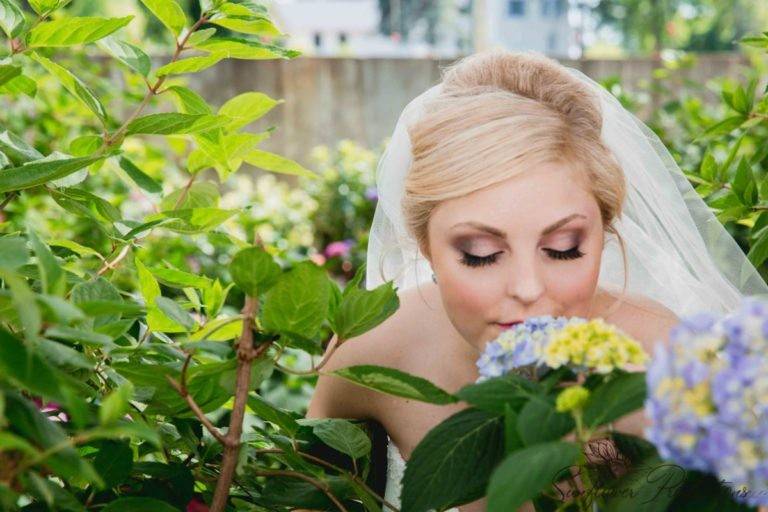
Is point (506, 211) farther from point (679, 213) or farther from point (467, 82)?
point (679, 213)

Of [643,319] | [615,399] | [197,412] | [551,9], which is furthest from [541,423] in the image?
[551,9]

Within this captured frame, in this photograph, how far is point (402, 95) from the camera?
842 cm

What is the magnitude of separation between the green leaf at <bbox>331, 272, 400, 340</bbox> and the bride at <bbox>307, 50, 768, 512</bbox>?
15.8 inches

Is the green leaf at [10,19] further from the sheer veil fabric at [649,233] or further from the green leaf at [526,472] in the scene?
the green leaf at [526,472]

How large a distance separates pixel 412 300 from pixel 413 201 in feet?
1.14

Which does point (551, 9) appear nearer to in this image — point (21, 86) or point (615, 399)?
point (21, 86)

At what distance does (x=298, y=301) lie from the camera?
81 centimetres

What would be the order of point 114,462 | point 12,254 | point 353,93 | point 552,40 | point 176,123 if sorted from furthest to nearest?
point 552,40 → point 353,93 → point 176,123 → point 114,462 → point 12,254

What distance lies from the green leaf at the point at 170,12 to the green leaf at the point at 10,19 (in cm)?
15

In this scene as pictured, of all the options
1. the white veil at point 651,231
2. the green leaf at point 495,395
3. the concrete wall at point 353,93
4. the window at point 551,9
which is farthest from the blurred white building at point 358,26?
the green leaf at point 495,395

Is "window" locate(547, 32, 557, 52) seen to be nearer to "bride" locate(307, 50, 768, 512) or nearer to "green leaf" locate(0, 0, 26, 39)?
"bride" locate(307, 50, 768, 512)

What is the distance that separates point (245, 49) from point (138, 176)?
0.33 metres

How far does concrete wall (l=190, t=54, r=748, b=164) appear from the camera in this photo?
825 centimetres

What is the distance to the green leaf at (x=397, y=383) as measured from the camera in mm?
827
